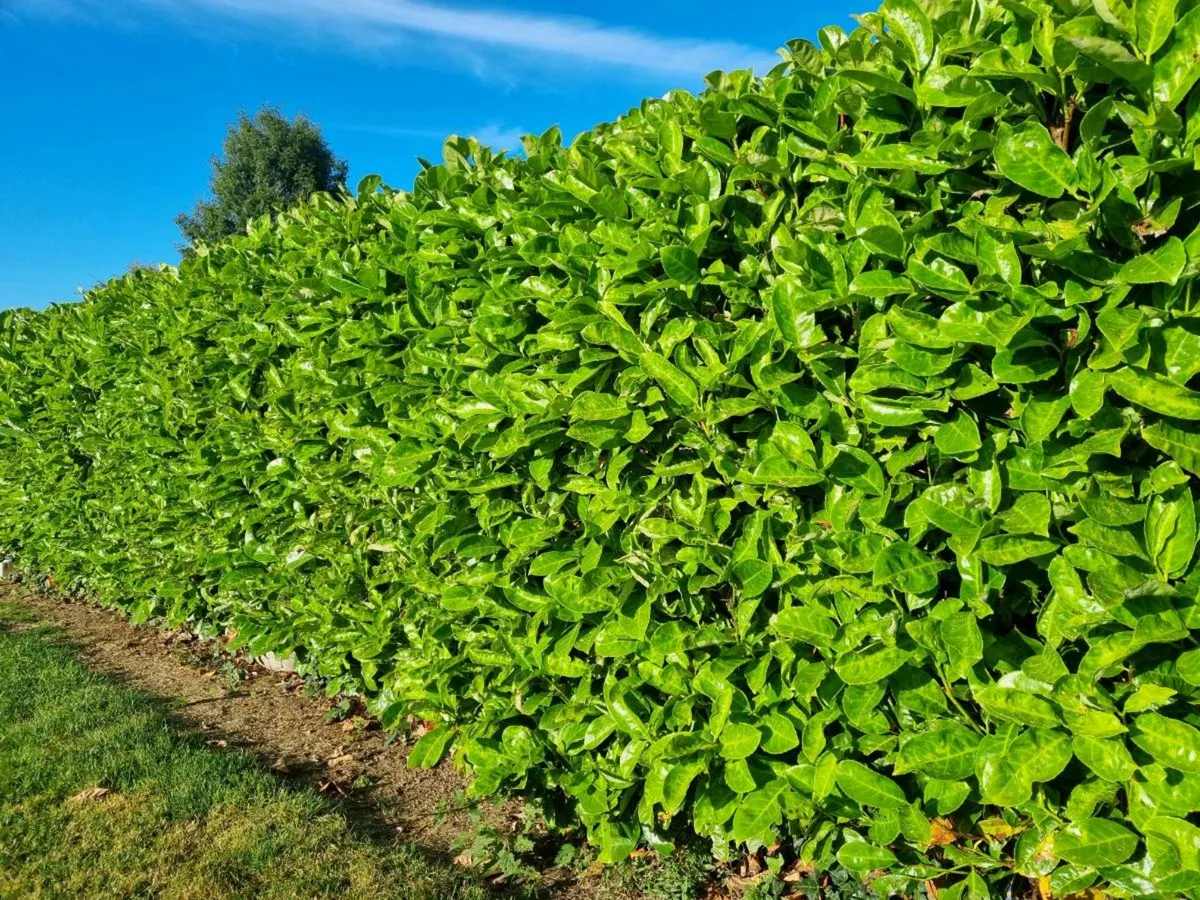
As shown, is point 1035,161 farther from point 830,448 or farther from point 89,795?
point 89,795

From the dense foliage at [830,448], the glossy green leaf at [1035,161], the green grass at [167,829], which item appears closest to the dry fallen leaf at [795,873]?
the dense foliage at [830,448]

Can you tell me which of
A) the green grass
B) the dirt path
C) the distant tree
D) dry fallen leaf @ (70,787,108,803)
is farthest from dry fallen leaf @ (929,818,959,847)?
the distant tree

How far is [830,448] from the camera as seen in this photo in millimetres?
2494

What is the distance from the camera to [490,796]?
4.16 metres

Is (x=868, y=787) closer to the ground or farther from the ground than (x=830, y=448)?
closer to the ground

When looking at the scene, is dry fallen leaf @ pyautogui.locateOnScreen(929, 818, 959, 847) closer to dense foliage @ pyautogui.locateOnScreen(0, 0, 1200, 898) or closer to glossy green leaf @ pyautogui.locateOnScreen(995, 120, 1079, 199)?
dense foliage @ pyautogui.locateOnScreen(0, 0, 1200, 898)

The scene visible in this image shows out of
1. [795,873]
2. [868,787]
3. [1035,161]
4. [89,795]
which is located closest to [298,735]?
[89,795]

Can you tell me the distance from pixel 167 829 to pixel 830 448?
3.24 meters

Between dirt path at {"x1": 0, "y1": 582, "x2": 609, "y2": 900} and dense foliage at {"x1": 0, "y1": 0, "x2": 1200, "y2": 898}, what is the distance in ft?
1.26

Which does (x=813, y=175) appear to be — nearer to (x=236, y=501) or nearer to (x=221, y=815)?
(x=221, y=815)

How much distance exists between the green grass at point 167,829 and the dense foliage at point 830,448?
601 mm

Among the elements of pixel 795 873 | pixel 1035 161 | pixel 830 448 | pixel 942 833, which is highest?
pixel 1035 161

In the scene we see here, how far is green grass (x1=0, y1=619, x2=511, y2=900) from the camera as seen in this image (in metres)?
3.41

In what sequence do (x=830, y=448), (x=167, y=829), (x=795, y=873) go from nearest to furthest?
1. (x=830, y=448)
2. (x=795, y=873)
3. (x=167, y=829)
